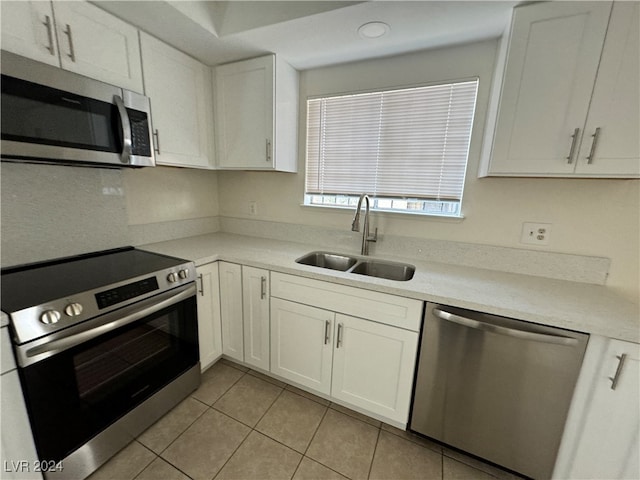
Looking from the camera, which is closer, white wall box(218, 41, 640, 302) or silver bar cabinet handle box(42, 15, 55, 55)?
silver bar cabinet handle box(42, 15, 55, 55)

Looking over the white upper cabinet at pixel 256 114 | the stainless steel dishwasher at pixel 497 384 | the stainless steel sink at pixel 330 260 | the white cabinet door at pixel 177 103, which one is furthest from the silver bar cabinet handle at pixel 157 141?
the stainless steel dishwasher at pixel 497 384

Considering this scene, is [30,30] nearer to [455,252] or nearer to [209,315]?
[209,315]

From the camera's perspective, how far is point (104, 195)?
163cm

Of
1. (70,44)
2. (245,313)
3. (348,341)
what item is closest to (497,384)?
(348,341)

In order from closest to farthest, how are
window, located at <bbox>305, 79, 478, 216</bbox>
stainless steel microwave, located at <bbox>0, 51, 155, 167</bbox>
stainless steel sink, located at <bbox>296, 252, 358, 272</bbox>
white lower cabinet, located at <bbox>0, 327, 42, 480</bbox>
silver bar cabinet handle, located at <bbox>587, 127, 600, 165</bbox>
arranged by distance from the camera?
white lower cabinet, located at <bbox>0, 327, 42, 480</bbox> < stainless steel microwave, located at <bbox>0, 51, 155, 167</bbox> < silver bar cabinet handle, located at <bbox>587, 127, 600, 165</bbox> < window, located at <bbox>305, 79, 478, 216</bbox> < stainless steel sink, located at <bbox>296, 252, 358, 272</bbox>

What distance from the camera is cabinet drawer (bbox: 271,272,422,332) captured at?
130cm

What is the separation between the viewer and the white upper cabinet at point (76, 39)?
3.40ft

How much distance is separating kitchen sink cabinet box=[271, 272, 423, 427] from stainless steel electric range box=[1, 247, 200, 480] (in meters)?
0.58

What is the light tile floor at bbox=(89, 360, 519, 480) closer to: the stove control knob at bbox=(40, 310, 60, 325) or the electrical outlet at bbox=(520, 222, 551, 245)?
the stove control knob at bbox=(40, 310, 60, 325)

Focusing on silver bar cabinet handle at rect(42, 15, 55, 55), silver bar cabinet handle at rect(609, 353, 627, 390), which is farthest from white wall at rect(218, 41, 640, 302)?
silver bar cabinet handle at rect(42, 15, 55, 55)

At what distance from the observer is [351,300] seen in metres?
1.42

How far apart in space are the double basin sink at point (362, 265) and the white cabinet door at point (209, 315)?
1.94 ft

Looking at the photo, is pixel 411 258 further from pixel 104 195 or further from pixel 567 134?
pixel 104 195

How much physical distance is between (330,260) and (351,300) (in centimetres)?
55
